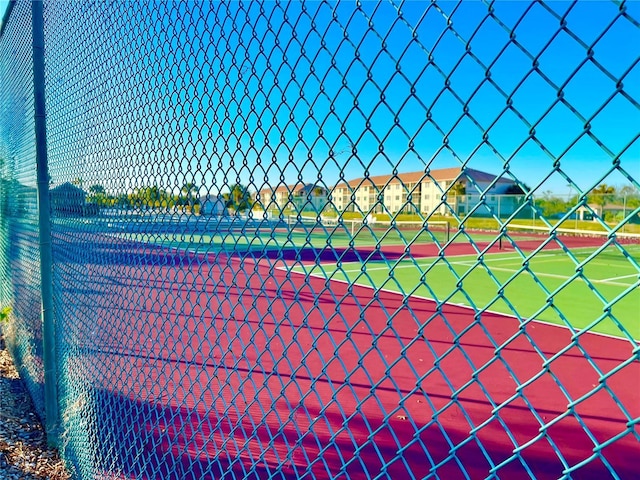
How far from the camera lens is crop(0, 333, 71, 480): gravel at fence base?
9.64ft

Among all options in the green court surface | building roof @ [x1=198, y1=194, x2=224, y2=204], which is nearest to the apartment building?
building roof @ [x1=198, y1=194, x2=224, y2=204]

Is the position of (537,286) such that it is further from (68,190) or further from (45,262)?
(45,262)

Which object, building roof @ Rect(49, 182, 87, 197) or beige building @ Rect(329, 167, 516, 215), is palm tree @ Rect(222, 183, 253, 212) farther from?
building roof @ Rect(49, 182, 87, 197)

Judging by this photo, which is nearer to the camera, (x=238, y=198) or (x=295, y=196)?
(x=295, y=196)

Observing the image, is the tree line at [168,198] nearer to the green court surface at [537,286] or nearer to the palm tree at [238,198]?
the palm tree at [238,198]

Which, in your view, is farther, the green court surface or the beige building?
the green court surface

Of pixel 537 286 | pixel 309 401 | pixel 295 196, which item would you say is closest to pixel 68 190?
pixel 295 196

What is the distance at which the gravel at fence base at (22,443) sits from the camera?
2.94 m

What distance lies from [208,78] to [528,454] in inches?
123

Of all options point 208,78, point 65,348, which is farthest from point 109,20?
point 65,348

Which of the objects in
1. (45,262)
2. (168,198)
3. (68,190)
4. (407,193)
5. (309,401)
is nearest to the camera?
(407,193)

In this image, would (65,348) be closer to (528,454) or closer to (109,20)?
(109,20)

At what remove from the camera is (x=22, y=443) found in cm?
327

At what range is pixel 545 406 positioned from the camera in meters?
4.05
